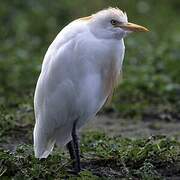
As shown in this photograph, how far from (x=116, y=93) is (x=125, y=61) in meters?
1.59

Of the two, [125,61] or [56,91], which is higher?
[56,91]

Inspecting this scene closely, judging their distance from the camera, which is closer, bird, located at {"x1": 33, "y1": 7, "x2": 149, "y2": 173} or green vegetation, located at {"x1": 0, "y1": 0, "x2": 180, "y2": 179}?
bird, located at {"x1": 33, "y1": 7, "x2": 149, "y2": 173}

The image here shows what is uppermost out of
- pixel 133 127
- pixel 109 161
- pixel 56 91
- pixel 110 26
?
pixel 110 26

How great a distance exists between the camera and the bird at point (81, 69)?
586cm

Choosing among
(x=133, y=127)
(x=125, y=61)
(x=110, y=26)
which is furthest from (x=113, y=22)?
(x=125, y=61)

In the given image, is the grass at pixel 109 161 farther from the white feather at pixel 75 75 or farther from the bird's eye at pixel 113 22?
the bird's eye at pixel 113 22

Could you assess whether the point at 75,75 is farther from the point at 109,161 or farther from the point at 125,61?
the point at 125,61

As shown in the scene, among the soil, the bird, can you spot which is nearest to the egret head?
the bird

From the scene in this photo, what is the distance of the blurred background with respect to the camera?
8711mm

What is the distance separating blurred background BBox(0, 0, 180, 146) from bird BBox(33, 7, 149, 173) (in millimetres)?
1172

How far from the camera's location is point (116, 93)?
9727 millimetres

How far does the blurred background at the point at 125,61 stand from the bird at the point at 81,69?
117 cm

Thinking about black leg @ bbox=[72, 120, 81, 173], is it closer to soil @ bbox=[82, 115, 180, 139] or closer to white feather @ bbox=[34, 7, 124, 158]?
white feather @ bbox=[34, 7, 124, 158]

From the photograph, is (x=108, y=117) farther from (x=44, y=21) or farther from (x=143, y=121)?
(x=44, y=21)
